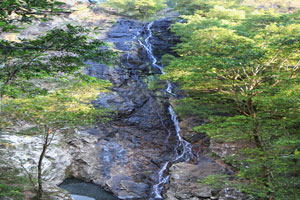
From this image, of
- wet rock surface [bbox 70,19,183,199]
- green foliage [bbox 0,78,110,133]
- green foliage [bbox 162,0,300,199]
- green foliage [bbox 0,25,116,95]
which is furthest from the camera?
wet rock surface [bbox 70,19,183,199]

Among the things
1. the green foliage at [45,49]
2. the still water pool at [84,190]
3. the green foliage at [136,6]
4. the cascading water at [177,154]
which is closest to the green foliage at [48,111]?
the green foliage at [45,49]

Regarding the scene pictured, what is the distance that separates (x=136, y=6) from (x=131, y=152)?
21.1 metres

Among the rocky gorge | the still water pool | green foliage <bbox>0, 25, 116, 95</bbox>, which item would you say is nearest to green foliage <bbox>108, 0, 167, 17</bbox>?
the rocky gorge

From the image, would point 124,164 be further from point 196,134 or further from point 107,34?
point 107,34

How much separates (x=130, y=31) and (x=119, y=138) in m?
15.3

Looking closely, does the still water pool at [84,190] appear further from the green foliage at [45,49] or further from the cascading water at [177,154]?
the green foliage at [45,49]

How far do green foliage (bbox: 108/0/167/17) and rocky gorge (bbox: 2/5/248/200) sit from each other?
11.6m

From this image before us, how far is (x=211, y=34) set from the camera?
1259cm

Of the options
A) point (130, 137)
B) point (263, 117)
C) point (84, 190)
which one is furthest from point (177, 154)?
point (263, 117)

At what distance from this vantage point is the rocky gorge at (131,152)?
9227mm

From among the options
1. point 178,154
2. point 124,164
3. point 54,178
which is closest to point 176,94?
point 178,154

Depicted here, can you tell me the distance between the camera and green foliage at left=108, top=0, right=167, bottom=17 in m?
25.8

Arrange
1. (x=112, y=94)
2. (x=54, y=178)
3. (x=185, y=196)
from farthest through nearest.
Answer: (x=112, y=94), (x=54, y=178), (x=185, y=196)

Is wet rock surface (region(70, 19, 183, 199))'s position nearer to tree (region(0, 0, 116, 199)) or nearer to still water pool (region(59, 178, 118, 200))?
still water pool (region(59, 178, 118, 200))
